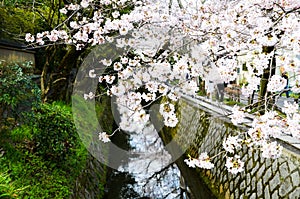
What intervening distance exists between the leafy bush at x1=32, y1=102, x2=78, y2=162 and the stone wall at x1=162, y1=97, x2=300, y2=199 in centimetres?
312

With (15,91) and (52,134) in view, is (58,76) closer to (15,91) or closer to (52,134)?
(52,134)

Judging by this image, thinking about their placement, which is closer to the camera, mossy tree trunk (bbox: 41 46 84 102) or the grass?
the grass

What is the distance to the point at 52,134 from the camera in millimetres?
4574

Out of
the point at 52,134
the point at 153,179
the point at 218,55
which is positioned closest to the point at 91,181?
the point at 52,134

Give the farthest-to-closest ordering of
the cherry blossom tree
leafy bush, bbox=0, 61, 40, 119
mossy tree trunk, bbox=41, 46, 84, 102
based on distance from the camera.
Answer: mossy tree trunk, bbox=41, 46, 84, 102 → leafy bush, bbox=0, 61, 40, 119 → the cherry blossom tree

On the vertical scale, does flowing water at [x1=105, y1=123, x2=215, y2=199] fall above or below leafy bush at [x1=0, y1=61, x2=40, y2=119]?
below

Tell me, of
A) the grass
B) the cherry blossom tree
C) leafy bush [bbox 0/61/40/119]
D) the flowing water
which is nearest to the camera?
the cherry blossom tree

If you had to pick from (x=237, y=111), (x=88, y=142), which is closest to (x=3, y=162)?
(x=88, y=142)

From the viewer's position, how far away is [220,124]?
6.66 m

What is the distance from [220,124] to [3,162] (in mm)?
4692

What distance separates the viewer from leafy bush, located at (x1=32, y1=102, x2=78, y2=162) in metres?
4.58

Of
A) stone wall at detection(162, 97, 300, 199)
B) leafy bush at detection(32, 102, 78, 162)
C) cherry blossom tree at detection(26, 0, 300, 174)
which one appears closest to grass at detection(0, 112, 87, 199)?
leafy bush at detection(32, 102, 78, 162)

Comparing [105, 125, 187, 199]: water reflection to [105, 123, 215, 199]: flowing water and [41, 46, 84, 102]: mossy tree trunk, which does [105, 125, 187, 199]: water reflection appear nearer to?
[105, 123, 215, 199]: flowing water

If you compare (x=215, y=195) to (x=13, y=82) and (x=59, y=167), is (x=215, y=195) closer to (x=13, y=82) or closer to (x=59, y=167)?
(x=59, y=167)
